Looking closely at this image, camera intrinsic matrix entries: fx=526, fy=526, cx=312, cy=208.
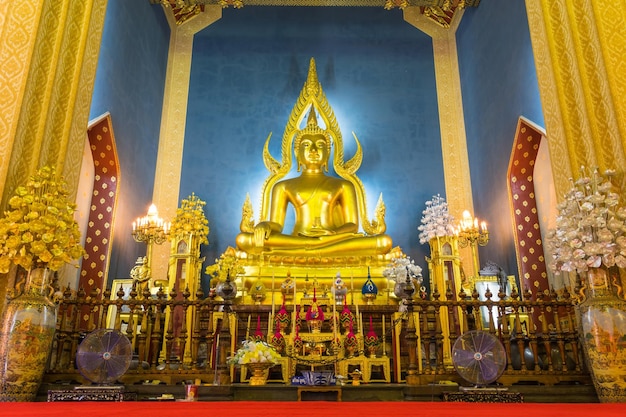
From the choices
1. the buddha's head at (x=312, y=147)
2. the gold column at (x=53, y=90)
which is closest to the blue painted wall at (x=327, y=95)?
the buddha's head at (x=312, y=147)

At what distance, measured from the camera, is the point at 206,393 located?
3016 mm

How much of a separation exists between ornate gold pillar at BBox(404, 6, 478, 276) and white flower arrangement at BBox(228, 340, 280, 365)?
4791 millimetres

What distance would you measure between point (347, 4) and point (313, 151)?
2915 mm

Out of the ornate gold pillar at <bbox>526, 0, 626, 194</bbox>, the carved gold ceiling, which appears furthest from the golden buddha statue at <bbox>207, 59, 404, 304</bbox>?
the ornate gold pillar at <bbox>526, 0, 626, 194</bbox>

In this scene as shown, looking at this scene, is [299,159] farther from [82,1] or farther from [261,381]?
[261,381]

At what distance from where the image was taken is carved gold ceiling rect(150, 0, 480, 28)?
843 cm

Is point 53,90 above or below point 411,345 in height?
above

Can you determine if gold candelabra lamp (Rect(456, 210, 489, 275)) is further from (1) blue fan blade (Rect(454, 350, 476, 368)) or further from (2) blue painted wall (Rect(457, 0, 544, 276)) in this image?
(1) blue fan blade (Rect(454, 350, 476, 368))

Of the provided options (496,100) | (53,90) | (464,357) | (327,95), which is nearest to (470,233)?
(496,100)

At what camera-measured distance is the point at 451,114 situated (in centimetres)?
869

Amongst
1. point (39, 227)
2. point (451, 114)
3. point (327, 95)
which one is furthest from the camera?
point (327, 95)

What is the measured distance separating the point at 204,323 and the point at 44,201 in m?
2.16

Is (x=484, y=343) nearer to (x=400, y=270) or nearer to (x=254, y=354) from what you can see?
(x=254, y=354)

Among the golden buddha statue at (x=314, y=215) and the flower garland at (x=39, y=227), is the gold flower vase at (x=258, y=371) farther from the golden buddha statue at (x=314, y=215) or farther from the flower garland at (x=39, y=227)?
the golden buddha statue at (x=314, y=215)
